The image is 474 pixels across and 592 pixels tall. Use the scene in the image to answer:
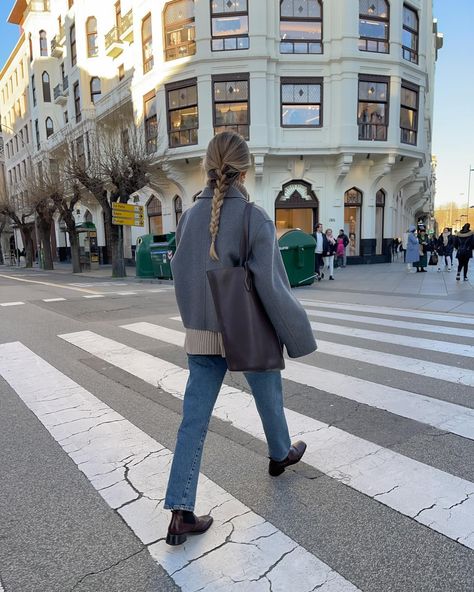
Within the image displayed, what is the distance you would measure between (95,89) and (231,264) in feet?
105

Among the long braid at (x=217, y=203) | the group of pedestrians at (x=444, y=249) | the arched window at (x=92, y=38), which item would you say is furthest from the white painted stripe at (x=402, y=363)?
the arched window at (x=92, y=38)

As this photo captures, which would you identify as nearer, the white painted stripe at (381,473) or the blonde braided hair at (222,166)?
the blonde braided hair at (222,166)

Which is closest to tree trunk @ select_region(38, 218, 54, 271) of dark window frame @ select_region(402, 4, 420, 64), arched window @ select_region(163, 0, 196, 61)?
arched window @ select_region(163, 0, 196, 61)

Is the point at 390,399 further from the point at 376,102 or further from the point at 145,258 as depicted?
the point at 376,102

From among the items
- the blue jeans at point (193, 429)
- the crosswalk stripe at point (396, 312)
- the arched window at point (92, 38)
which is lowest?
the crosswalk stripe at point (396, 312)

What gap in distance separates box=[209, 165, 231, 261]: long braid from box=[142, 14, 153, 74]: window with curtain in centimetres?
2211

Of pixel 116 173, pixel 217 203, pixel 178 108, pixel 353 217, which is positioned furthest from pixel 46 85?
→ pixel 217 203

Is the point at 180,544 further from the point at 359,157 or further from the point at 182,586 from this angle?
the point at 359,157

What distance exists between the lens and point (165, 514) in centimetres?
232

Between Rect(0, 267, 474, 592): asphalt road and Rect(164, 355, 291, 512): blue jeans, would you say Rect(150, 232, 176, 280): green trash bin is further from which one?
Rect(164, 355, 291, 512): blue jeans

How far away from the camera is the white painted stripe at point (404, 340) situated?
18.1 feet

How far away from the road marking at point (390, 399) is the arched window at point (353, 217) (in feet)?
55.4

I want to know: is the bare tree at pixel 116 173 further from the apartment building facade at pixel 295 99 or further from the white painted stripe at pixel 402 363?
the white painted stripe at pixel 402 363

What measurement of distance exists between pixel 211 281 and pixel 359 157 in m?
19.7
